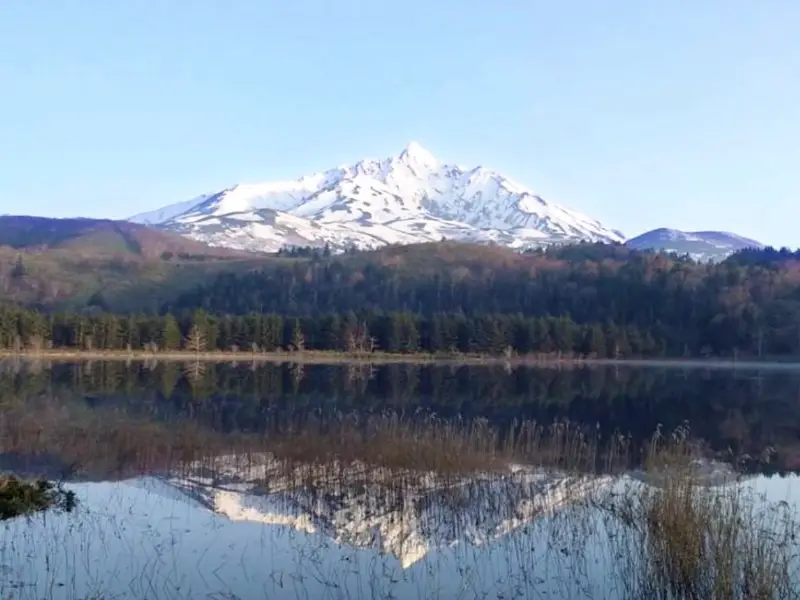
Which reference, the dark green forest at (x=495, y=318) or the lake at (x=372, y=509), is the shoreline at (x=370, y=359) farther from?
the lake at (x=372, y=509)

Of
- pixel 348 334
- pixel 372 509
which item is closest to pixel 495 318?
pixel 348 334

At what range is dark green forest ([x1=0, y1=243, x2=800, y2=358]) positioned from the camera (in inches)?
4599

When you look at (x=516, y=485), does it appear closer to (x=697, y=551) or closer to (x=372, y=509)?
(x=372, y=509)

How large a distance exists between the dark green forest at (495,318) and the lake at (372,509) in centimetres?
7953

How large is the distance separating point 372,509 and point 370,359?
95891mm

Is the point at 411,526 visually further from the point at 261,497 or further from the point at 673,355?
the point at 673,355

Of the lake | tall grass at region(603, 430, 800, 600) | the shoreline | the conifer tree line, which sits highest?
tall grass at region(603, 430, 800, 600)

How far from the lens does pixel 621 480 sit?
76.0 ft

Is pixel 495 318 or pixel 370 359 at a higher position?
pixel 495 318

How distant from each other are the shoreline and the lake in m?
69.6

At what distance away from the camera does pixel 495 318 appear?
12850 centimetres

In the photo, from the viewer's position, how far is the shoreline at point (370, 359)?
350 ft

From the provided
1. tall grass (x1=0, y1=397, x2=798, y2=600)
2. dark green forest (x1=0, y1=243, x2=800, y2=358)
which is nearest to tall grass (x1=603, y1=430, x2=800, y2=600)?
tall grass (x1=0, y1=397, x2=798, y2=600)

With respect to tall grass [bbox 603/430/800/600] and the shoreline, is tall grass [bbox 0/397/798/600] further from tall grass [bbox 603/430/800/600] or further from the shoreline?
the shoreline
